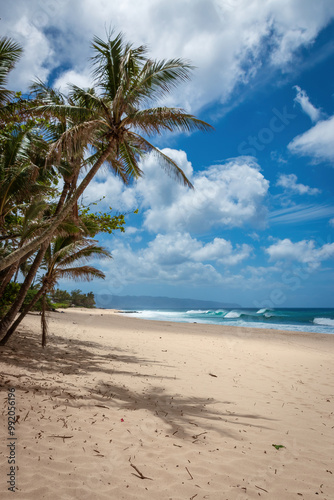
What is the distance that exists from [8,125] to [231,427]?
949 centimetres

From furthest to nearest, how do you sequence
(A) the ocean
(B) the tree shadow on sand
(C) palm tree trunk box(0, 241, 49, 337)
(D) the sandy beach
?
(A) the ocean
(C) palm tree trunk box(0, 241, 49, 337)
(B) the tree shadow on sand
(D) the sandy beach

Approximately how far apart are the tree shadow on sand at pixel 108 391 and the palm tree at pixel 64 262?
1600 millimetres

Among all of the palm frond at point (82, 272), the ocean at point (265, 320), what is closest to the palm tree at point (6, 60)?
the palm frond at point (82, 272)

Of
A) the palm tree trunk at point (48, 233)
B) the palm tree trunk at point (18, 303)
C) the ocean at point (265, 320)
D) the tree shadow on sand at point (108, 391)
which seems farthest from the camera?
the ocean at point (265, 320)

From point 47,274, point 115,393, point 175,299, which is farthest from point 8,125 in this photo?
point 175,299

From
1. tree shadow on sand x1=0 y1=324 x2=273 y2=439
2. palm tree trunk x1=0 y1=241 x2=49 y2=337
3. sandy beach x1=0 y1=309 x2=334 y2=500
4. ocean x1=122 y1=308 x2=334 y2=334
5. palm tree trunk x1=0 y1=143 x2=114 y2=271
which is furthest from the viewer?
ocean x1=122 y1=308 x2=334 y2=334

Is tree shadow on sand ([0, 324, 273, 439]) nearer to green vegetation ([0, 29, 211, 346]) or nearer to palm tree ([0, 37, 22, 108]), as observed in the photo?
green vegetation ([0, 29, 211, 346])

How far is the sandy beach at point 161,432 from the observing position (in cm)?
288

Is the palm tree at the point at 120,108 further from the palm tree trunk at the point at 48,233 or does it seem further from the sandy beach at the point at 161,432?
the sandy beach at the point at 161,432

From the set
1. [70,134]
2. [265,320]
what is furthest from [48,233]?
[265,320]

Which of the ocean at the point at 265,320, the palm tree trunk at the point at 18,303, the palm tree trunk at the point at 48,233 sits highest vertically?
the palm tree trunk at the point at 48,233

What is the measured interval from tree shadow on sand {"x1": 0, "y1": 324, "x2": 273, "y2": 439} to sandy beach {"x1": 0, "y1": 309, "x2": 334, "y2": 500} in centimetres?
2

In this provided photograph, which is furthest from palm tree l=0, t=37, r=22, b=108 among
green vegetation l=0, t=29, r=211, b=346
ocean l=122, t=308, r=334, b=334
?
ocean l=122, t=308, r=334, b=334

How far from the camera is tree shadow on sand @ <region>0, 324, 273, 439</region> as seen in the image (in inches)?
176
